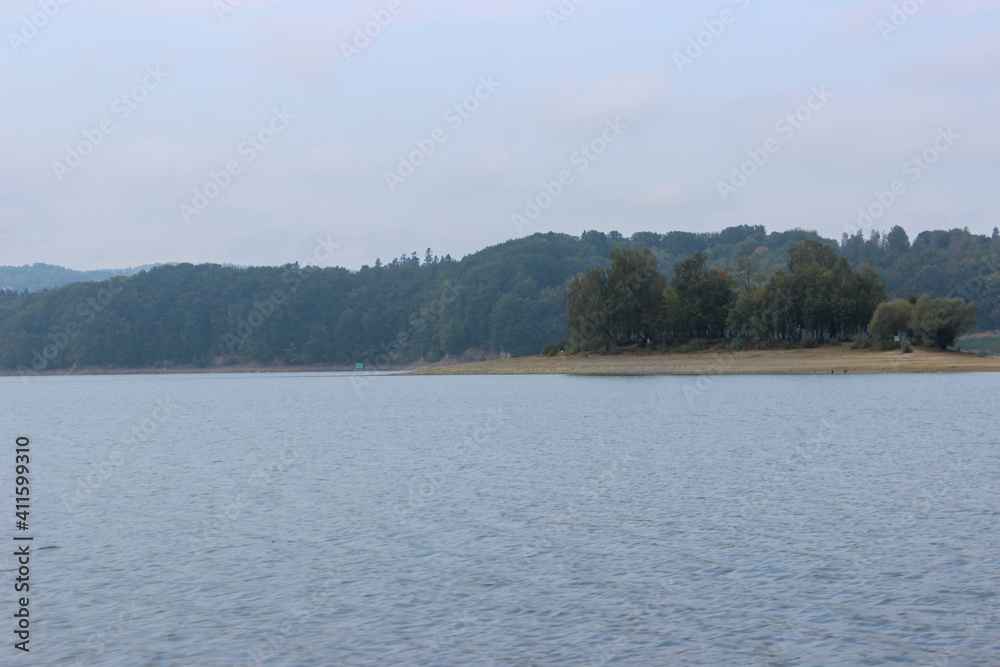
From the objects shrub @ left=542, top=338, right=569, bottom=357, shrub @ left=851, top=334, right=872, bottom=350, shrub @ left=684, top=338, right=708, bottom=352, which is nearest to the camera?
shrub @ left=851, top=334, right=872, bottom=350

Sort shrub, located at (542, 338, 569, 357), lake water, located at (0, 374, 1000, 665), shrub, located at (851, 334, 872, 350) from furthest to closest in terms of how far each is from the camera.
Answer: shrub, located at (542, 338, 569, 357) < shrub, located at (851, 334, 872, 350) < lake water, located at (0, 374, 1000, 665)

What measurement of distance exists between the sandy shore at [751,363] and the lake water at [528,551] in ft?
212

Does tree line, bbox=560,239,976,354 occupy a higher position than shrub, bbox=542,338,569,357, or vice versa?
tree line, bbox=560,239,976,354

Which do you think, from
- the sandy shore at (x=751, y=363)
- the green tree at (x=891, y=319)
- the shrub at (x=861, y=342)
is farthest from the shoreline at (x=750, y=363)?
the green tree at (x=891, y=319)

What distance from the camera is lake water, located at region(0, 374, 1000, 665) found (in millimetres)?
15094

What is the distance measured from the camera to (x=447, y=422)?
200 ft

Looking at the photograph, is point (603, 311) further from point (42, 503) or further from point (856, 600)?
point (856, 600)

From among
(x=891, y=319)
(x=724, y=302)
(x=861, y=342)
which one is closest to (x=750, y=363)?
(x=861, y=342)

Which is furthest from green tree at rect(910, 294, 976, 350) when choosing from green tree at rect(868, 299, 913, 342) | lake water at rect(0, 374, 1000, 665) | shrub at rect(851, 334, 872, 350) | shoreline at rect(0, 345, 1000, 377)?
lake water at rect(0, 374, 1000, 665)

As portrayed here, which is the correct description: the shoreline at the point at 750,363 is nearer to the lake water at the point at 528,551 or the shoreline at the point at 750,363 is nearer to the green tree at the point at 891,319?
the green tree at the point at 891,319

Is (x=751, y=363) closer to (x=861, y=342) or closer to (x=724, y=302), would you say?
(x=861, y=342)

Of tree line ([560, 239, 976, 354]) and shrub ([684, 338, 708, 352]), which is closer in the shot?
tree line ([560, 239, 976, 354])

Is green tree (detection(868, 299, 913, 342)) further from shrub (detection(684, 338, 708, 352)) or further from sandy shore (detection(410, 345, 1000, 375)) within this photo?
shrub (detection(684, 338, 708, 352))

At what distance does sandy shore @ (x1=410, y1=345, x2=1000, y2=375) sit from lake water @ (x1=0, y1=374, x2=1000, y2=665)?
212 feet
